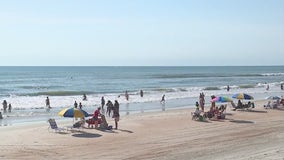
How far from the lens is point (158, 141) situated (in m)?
16.6

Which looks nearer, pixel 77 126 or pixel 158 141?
pixel 158 141

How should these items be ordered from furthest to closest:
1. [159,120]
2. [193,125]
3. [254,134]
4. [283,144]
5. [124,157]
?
[159,120], [193,125], [254,134], [283,144], [124,157]

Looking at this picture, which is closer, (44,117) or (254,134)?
(254,134)

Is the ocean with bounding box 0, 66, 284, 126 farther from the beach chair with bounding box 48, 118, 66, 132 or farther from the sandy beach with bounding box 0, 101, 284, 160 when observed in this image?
the sandy beach with bounding box 0, 101, 284, 160

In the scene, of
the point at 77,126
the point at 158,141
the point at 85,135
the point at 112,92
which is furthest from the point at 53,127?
the point at 112,92

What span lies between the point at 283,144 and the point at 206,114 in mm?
8092

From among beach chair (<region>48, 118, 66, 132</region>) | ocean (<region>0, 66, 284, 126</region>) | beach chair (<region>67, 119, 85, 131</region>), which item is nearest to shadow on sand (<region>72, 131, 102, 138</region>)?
beach chair (<region>67, 119, 85, 131</region>)

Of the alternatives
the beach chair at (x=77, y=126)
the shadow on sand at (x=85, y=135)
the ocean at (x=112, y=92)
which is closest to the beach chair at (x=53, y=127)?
the beach chair at (x=77, y=126)

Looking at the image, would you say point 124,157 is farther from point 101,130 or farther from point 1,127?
point 1,127

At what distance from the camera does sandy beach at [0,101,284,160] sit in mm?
14109

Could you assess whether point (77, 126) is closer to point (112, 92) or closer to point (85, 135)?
point (85, 135)

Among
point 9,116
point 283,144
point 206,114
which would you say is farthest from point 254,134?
point 9,116

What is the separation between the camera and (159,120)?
23.1m

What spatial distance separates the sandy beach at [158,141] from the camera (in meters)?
14.1
